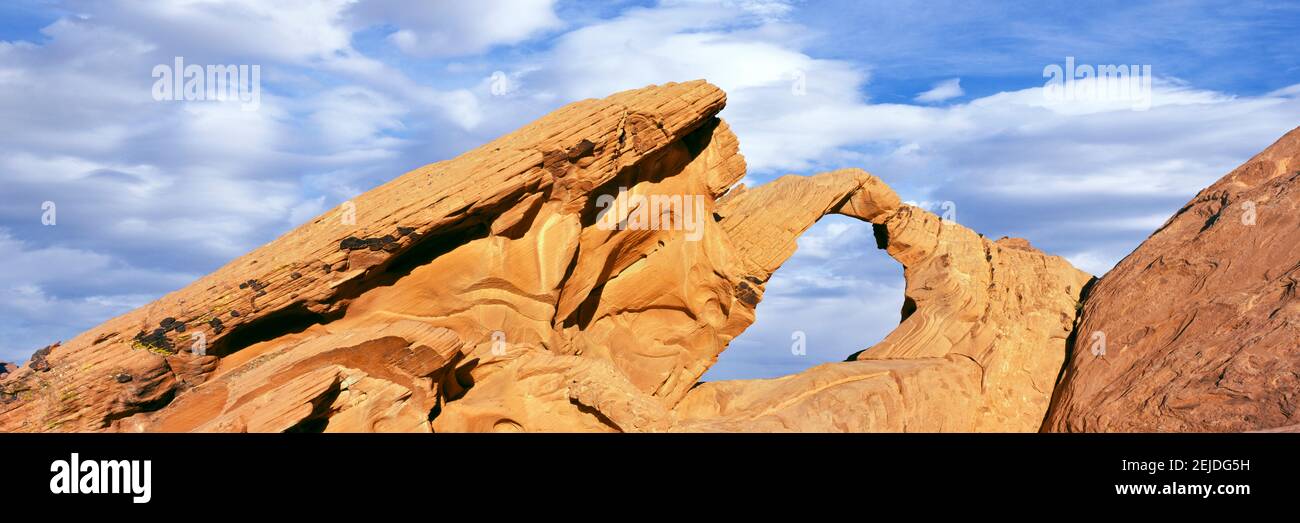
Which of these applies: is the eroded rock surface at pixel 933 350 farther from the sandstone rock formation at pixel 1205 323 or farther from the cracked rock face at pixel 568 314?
the sandstone rock formation at pixel 1205 323

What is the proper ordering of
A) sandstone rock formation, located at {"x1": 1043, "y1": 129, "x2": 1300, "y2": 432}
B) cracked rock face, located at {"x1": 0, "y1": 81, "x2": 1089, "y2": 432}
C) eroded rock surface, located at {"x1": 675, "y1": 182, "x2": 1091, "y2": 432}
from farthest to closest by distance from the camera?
eroded rock surface, located at {"x1": 675, "y1": 182, "x2": 1091, "y2": 432} → sandstone rock formation, located at {"x1": 1043, "y1": 129, "x2": 1300, "y2": 432} → cracked rock face, located at {"x1": 0, "y1": 81, "x2": 1089, "y2": 432}

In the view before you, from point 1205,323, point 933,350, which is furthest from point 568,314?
point 1205,323

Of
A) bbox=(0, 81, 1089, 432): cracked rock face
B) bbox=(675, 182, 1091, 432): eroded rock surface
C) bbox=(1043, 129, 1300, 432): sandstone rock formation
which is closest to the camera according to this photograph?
bbox=(0, 81, 1089, 432): cracked rock face

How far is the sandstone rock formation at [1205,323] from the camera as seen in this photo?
528 inches

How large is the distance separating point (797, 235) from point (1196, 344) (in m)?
6.26

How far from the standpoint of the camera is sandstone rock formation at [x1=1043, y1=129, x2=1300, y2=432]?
13.4m

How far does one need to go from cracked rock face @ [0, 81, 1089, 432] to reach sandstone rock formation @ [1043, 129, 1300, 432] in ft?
3.48

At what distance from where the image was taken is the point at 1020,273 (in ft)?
58.1

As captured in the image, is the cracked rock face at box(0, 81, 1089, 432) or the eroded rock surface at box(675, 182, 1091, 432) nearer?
the cracked rock face at box(0, 81, 1089, 432)

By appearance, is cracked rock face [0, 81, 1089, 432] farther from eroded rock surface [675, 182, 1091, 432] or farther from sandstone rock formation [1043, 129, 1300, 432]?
sandstone rock formation [1043, 129, 1300, 432]

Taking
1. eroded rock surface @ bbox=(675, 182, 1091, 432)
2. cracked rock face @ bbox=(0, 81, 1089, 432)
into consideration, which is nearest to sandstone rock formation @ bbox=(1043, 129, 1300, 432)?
eroded rock surface @ bbox=(675, 182, 1091, 432)

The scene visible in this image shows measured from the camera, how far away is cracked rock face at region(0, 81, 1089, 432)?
480 inches

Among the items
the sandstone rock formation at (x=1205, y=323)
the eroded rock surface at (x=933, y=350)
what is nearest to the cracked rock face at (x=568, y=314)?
the eroded rock surface at (x=933, y=350)
